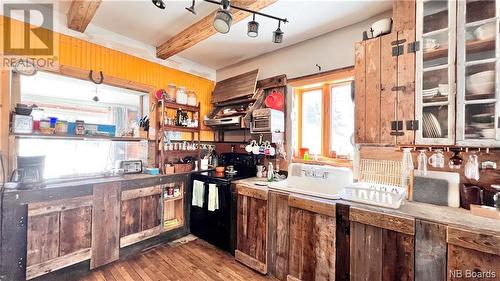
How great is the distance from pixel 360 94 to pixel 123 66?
9.46 feet

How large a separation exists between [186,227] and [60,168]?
5.71 ft

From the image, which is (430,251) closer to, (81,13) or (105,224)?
(105,224)

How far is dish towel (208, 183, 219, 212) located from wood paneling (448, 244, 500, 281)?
2234 mm

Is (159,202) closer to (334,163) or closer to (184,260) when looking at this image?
(184,260)

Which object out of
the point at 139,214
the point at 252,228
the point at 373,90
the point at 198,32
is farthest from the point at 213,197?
the point at 373,90

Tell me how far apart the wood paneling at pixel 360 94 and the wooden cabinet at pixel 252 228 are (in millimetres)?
1107

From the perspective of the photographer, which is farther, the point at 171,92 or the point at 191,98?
the point at 191,98

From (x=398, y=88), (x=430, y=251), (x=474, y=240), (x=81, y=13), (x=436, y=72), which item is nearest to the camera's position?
(x=474, y=240)

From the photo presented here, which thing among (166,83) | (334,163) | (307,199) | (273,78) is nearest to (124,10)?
(166,83)

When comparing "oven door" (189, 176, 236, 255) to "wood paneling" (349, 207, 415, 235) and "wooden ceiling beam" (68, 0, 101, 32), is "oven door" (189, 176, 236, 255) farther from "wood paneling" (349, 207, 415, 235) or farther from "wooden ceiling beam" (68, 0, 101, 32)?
"wooden ceiling beam" (68, 0, 101, 32)

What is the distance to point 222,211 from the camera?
9.09 feet

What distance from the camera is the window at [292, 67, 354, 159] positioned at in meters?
2.56

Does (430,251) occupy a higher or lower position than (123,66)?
lower

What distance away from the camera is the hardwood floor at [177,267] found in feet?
7.35
